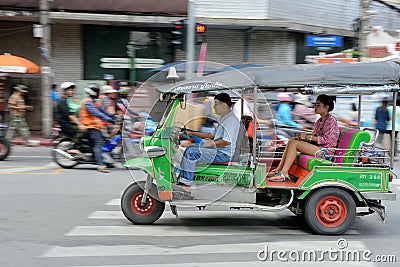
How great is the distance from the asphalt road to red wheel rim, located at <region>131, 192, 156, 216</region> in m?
0.21

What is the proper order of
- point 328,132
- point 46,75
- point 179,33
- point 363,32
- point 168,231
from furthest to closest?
point 363,32
point 46,75
point 179,33
point 328,132
point 168,231

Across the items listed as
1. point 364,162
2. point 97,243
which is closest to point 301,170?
point 364,162

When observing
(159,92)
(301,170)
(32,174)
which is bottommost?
(32,174)

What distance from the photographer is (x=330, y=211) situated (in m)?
7.20

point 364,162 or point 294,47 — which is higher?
point 294,47

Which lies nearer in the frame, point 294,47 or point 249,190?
point 249,190

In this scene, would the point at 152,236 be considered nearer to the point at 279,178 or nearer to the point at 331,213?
the point at 279,178

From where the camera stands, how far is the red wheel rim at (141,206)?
738cm

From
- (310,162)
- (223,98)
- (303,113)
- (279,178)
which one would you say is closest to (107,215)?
(223,98)

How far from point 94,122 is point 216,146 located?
17.6ft

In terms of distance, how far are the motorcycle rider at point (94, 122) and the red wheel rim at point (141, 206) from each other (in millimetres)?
4768

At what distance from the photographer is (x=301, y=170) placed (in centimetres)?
753

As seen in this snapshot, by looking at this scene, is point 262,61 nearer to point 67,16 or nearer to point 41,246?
point 67,16

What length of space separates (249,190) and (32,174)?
6065 millimetres
